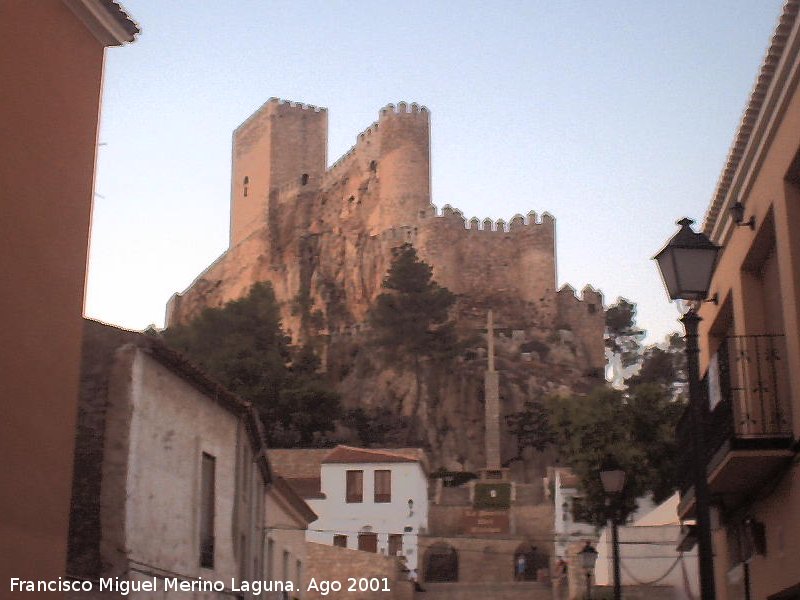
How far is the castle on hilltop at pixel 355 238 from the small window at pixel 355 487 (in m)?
24.8

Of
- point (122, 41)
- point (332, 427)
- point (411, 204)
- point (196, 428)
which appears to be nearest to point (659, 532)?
point (196, 428)

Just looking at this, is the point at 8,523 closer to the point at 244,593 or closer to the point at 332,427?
the point at 244,593

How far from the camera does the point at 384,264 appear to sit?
6750 cm

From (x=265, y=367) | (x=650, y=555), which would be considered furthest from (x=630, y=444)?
(x=265, y=367)

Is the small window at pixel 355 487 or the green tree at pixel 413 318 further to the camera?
the green tree at pixel 413 318

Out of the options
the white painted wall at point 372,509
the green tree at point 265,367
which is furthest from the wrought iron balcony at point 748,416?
the green tree at point 265,367

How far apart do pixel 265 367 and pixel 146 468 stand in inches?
1444

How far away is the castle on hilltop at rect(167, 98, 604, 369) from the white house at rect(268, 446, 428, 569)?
24258 mm

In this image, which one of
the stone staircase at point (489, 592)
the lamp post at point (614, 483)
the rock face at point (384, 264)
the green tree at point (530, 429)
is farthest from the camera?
the rock face at point (384, 264)

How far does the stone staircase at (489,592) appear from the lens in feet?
105

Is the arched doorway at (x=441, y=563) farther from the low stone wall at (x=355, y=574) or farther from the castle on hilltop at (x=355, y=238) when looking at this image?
the castle on hilltop at (x=355, y=238)

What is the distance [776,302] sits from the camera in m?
12.2

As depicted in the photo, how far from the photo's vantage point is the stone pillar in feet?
183

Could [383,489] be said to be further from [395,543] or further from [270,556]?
[270,556]
